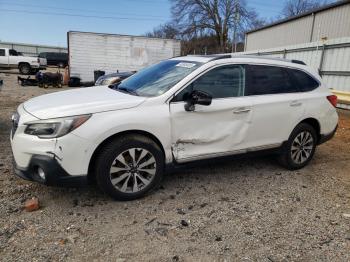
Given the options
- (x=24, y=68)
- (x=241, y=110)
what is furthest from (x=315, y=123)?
(x=24, y=68)

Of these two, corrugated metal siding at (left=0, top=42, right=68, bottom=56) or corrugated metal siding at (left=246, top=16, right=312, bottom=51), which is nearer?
corrugated metal siding at (left=246, top=16, right=312, bottom=51)

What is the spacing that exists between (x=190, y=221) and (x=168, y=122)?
1.11 meters

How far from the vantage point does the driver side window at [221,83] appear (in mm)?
3730

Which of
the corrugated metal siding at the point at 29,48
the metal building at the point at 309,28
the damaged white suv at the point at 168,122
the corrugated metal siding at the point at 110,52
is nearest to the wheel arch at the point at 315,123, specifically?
the damaged white suv at the point at 168,122

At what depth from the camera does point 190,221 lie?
10.5 feet

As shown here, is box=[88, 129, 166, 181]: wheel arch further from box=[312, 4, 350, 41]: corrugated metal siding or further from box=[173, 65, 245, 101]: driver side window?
box=[312, 4, 350, 41]: corrugated metal siding

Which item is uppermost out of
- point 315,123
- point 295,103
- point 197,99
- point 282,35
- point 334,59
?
point 282,35

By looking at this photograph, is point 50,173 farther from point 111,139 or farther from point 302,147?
point 302,147

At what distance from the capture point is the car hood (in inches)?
125

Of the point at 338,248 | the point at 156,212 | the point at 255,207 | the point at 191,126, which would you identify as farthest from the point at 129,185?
the point at 338,248

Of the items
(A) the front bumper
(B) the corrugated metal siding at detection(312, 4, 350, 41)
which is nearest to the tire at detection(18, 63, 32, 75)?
(B) the corrugated metal siding at detection(312, 4, 350, 41)

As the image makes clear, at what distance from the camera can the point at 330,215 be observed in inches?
136

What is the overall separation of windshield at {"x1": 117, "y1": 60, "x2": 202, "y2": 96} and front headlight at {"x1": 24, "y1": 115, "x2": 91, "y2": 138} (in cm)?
94

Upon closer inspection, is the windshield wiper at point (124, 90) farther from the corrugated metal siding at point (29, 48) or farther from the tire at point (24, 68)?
the corrugated metal siding at point (29, 48)
